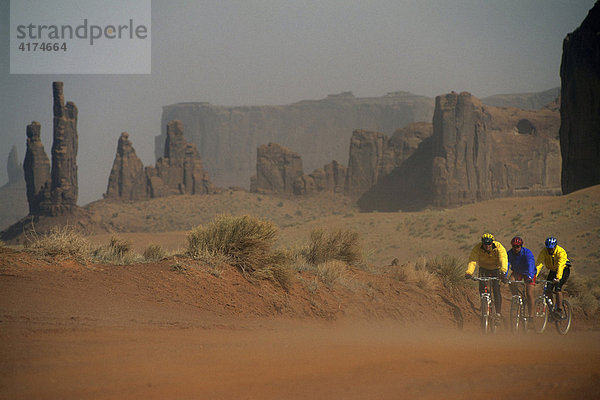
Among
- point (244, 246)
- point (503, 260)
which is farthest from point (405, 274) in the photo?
point (244, 246)

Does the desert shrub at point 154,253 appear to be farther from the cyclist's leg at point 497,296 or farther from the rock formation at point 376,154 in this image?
the rock formation at point 376,154

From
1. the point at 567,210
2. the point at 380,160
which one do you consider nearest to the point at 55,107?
the point at 380,160

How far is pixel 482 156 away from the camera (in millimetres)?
81750

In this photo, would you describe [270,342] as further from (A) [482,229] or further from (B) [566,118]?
(B) [566,118]

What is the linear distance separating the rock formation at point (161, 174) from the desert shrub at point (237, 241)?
280ft

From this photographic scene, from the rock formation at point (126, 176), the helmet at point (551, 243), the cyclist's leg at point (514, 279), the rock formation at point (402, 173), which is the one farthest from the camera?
the rock formation at point (126, 176)

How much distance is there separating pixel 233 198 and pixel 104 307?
3171 inches

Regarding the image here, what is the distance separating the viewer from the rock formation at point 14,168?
151m

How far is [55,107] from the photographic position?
7600 centimetres

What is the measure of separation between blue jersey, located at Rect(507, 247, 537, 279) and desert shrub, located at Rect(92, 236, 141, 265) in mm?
8288

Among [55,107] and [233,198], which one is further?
[233,198]

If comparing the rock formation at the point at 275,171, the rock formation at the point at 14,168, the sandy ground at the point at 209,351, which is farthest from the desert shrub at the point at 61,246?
the rock formation at the point at 14,168

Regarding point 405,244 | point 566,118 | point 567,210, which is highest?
point 566,118

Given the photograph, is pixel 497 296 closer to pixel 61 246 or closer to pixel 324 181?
pixel 61 246
